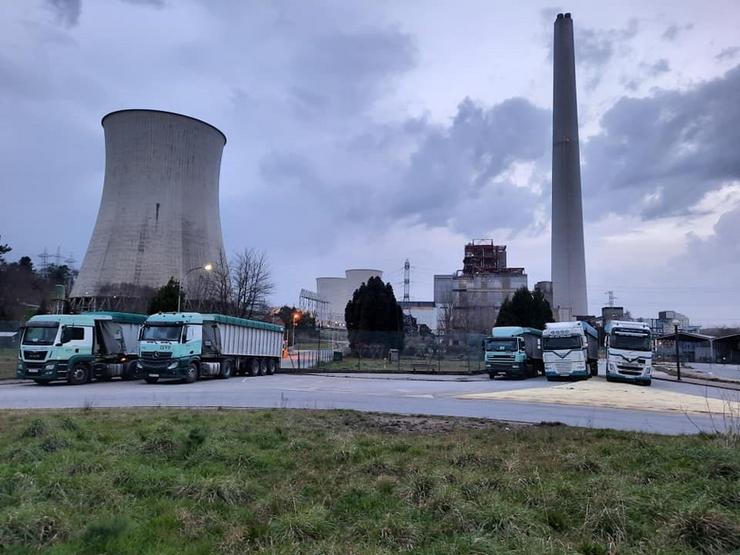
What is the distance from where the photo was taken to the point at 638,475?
6.29m

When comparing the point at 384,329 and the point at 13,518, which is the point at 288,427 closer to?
the point at 13,518

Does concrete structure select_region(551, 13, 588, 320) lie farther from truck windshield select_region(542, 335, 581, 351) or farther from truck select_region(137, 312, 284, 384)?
truck select_region(137, 312, 284, 384)

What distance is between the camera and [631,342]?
28.7 m

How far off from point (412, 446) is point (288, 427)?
2.67 metres

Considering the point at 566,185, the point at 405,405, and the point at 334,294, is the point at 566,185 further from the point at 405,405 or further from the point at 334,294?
the point at 405,405

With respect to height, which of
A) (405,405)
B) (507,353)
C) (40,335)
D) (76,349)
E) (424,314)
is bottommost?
(405,405)

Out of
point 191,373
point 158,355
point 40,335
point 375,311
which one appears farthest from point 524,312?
point 40,335

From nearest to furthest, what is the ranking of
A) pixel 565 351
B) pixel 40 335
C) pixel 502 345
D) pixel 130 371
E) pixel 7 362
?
pixel 40 335 < pixel 130 371 < pixel 565 351 < pixel 502 345 < pixel 7 362

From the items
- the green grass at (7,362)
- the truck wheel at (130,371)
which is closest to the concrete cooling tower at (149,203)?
the green grass at (7,362)

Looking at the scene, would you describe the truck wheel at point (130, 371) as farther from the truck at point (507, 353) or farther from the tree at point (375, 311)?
the tree at point (375, 311)

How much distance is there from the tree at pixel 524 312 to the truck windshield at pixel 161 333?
113ft

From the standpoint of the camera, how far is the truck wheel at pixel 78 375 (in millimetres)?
24000

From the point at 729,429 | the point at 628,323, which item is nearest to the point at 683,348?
the point at 628,323

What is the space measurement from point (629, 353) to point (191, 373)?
21.3m
